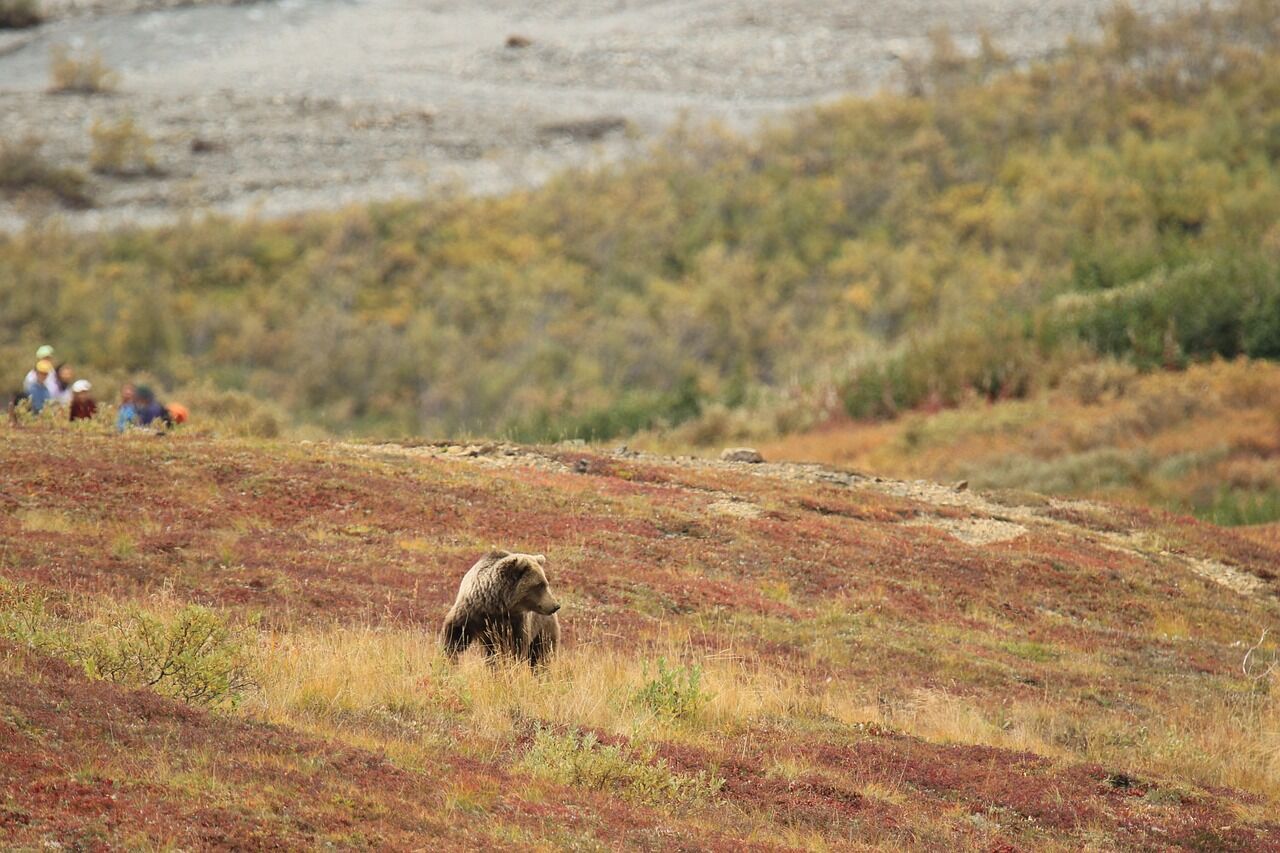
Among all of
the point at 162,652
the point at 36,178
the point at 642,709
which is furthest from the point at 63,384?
the point at 36,178

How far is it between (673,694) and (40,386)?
14.6 meters

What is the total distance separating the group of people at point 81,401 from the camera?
782 inches

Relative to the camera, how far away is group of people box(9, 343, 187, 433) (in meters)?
19.9

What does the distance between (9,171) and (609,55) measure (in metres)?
26.1

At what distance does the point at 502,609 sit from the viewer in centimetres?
1102

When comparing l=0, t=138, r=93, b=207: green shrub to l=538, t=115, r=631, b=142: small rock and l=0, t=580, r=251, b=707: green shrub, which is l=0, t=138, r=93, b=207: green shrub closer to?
l=538, t=115, r=631, b=142: small rock

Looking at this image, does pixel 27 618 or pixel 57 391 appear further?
pixel 57 391

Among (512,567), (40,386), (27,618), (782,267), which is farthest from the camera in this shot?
(782,267)

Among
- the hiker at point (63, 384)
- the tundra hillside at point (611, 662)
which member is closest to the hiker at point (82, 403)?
the hiker at point (63, 384)

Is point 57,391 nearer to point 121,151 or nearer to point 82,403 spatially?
point 82,403

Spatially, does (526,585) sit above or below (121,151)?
below

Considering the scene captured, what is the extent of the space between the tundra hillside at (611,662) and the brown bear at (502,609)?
0.35 meters

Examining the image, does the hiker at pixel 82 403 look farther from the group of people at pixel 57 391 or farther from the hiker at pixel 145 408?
the hiker at pixel 145 408

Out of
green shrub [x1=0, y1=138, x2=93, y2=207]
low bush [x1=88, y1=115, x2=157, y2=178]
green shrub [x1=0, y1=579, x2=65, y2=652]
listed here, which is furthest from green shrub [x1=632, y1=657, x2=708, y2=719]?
low bush [x1=88, y1=115, x2=157, y2=178]
